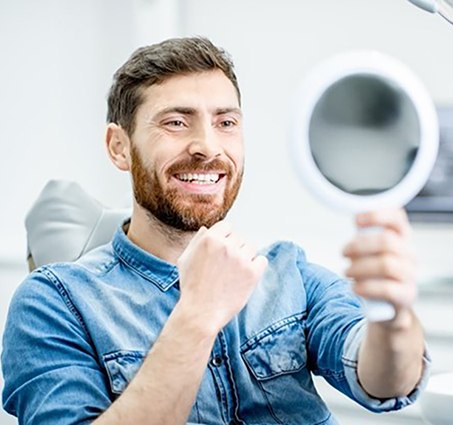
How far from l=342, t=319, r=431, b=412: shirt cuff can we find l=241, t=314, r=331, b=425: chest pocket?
0.15 m

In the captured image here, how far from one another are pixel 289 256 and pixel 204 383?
25 centimetres

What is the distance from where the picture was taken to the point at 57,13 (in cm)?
270

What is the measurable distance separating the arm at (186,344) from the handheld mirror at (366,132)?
0.34m

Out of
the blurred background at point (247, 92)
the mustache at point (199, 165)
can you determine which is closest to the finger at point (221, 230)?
the mustache at point (199, 165)

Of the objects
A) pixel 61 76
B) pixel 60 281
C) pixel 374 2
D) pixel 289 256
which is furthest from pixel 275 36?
pixel 60 281

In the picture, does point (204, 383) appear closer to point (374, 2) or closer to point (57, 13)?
point (374, 2)

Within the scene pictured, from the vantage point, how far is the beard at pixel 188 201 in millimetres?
1284

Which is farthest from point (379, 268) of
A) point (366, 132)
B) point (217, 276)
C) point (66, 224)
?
point (66, 224)

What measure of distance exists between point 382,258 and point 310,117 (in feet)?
0.46

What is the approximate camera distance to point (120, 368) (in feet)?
3.88

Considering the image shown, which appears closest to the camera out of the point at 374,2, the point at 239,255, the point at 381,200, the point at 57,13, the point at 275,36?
the point at 381,200

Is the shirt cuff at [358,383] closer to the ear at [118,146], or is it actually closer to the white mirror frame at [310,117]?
the white mirror frame at [310,117]

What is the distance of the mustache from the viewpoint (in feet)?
4.18

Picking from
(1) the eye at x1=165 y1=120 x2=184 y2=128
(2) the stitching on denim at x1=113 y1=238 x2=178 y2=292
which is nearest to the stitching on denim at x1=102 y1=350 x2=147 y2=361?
(2) the stitching on denim at x1=113 y1=238 x2=178 y2=292
